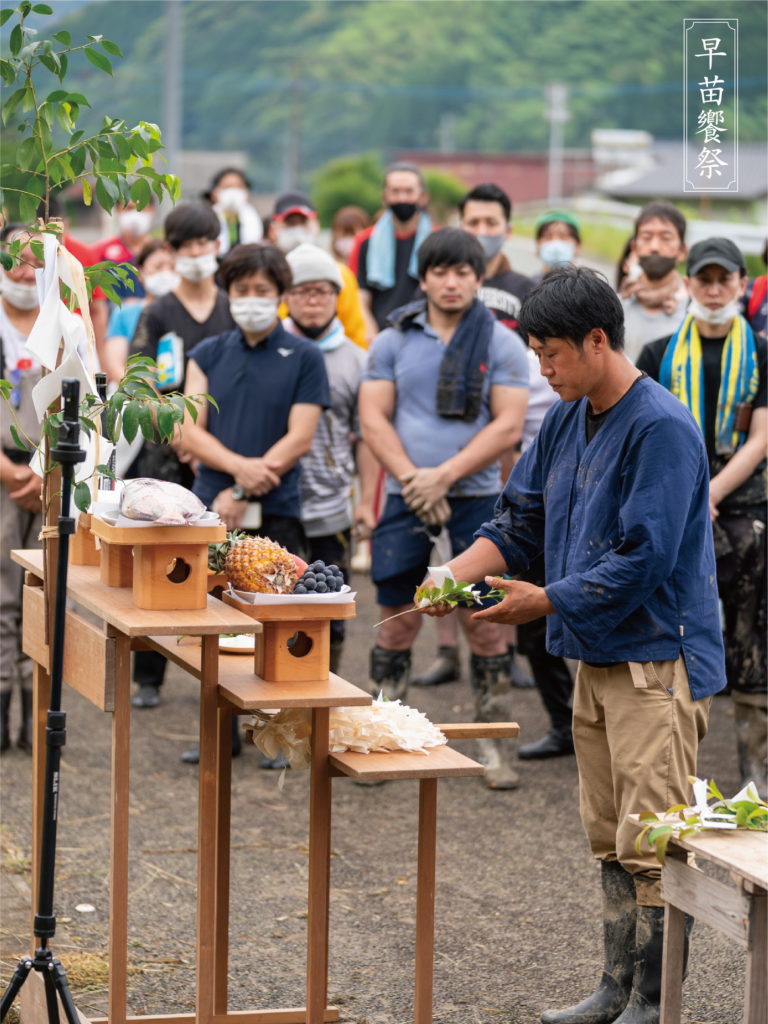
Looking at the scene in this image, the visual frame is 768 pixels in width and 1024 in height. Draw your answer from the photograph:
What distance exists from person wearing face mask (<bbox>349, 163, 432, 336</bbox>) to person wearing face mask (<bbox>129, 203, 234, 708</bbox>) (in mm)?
1826

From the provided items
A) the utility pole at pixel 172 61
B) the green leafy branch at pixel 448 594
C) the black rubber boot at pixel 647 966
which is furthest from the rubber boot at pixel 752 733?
the utility pole at pixel 172 61

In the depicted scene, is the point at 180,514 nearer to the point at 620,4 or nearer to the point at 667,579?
the point at 667,579

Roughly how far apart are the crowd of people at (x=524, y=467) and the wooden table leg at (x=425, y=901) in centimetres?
47

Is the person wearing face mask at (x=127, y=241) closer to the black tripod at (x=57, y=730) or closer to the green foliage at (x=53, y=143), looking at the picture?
the green foliage at (x=53, y=143)

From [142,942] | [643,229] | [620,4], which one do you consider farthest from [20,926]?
[620,4]

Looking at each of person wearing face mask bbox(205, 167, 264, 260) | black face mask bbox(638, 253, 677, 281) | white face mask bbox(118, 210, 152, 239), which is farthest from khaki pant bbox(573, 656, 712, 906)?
white face mask bbox(118, 210, 152, 239)

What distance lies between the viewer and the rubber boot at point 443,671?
303 inches

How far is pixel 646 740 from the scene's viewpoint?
12.2ft

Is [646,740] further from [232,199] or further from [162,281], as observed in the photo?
[232,199]

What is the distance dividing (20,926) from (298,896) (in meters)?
0.90

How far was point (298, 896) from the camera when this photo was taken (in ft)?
16.5

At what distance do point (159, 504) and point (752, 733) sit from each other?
10.8ft

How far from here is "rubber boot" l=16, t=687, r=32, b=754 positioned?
20.9ft

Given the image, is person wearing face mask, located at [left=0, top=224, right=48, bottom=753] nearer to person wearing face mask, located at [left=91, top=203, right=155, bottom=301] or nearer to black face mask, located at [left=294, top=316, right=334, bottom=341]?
black face mask, located at [left=294, top=316, right=334, bottom=341]
